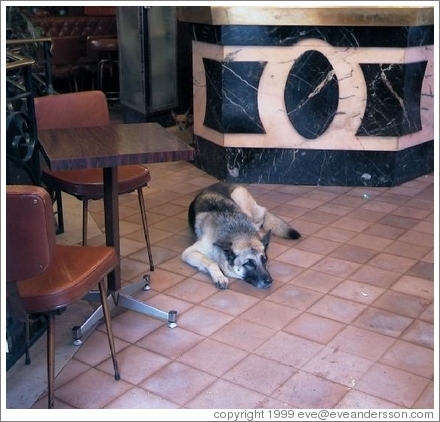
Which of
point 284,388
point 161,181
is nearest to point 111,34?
point 161,181

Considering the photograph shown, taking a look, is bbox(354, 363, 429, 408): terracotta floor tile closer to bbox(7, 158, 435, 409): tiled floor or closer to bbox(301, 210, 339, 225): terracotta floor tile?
bbox(7, 158, 435, 409): tiled floor

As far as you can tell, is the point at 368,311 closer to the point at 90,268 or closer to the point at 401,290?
the point at 401,290

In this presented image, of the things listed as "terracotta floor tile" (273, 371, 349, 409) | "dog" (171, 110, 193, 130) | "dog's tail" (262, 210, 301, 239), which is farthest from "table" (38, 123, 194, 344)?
"dog" (171, 110, 193, 130)

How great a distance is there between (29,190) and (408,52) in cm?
353

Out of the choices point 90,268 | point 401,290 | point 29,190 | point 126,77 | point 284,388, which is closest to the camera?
point 29,190

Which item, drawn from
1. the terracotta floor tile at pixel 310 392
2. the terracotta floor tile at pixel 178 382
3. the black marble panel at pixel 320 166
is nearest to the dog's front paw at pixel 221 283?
the terracotta floor tile at pixel 178 382

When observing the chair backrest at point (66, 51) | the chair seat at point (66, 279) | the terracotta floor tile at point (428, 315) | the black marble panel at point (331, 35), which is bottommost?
the terracotta floor tile at point (428, 315)

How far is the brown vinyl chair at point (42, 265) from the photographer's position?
1901 mm

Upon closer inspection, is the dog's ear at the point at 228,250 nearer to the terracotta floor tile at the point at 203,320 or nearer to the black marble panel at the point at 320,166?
the terracotta floor tile at the point at 203,320

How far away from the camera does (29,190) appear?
1.90 metres

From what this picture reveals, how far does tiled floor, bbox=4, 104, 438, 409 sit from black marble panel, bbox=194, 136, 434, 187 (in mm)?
715

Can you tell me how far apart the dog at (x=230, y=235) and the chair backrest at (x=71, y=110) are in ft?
2.68

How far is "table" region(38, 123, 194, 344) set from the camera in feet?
8.20

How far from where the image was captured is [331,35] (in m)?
4.67
